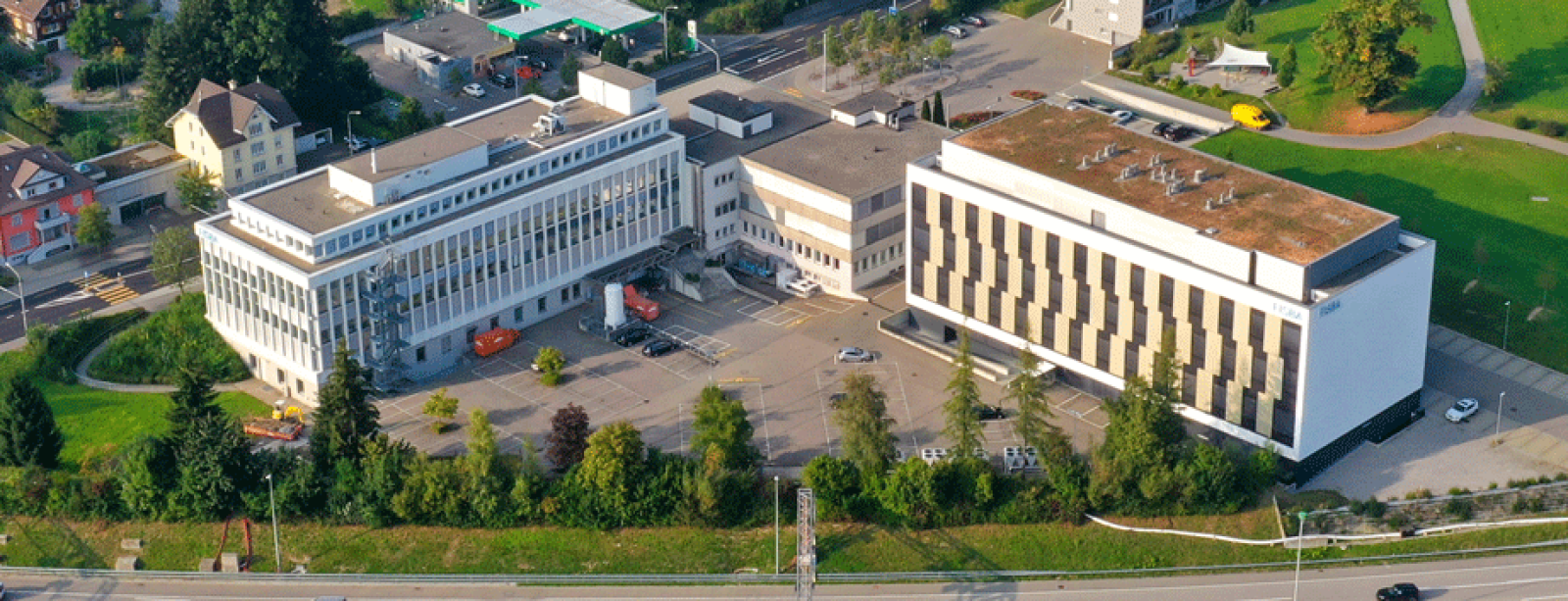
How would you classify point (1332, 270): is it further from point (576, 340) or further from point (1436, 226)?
point (576, 340)

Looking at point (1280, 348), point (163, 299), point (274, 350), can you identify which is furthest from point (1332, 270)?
point (163, 299)

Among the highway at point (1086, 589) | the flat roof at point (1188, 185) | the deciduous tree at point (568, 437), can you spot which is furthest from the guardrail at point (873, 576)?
the flat roof at point (1188, 185)

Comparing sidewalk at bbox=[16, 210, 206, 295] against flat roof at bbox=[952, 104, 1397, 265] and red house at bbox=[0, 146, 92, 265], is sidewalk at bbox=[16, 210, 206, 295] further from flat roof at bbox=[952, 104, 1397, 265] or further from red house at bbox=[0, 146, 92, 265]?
flat roof at bbox=[952, 104, 1397, 265]

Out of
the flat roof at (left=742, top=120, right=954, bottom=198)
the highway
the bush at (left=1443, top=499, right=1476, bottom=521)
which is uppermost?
the flat roof at (left=742, top=120, right=954, bottom=198)

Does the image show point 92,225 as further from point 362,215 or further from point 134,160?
point 362,215

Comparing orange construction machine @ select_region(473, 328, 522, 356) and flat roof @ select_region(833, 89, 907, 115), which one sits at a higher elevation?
flat roof @ select_region(833, 89, 907, 115)

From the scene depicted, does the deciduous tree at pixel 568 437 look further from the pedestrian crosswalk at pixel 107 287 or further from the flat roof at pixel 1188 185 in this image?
the pedestrian crosswalk at pixel 107 287

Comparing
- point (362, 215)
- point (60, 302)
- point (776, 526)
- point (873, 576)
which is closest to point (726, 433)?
point (776, 526)

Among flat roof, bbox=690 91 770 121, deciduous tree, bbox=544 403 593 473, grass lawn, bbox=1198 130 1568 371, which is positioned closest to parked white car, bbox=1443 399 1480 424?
grass lawn, bbox=1198 130 1568 371
